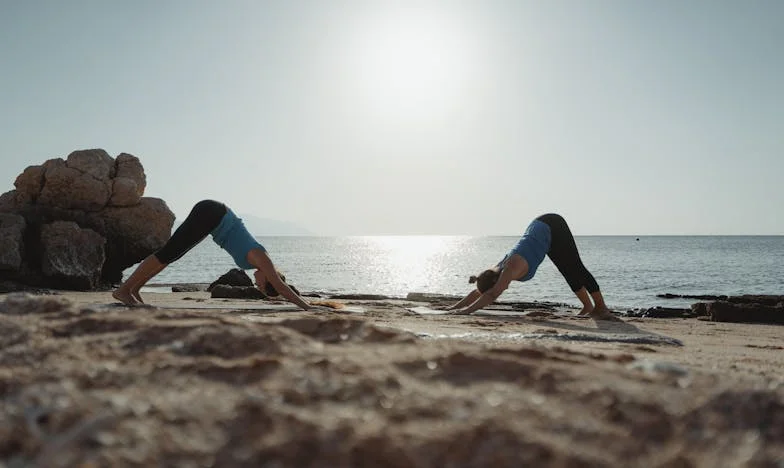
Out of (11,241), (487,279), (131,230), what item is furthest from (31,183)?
(487,279)

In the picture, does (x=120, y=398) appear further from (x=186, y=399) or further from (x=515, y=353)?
(x=515, y=353)

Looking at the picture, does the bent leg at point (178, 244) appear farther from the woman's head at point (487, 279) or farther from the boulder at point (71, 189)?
the boulder at point (71, 189)

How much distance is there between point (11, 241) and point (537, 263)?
48.5 ft

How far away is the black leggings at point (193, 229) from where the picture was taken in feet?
19.6

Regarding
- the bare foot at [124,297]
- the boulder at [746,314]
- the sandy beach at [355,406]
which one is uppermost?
the sandy beach at [355,406]

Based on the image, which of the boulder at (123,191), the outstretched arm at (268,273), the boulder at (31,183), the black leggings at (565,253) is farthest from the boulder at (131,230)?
the black leggings at (565,253)

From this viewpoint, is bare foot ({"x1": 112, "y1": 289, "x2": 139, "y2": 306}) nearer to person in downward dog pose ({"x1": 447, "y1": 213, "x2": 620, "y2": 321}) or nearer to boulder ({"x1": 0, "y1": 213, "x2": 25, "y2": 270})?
person in downward dog pose ({"x1": 447, "y1": 213, "x2": 620, "y2": 321})

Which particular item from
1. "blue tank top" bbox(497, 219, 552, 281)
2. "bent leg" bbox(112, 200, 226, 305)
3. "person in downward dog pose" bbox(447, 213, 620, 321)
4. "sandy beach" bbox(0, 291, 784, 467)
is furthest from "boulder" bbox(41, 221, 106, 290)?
"sandy beach" bbox(0, 291, 784, 467)

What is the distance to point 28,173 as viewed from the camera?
61.1 ft

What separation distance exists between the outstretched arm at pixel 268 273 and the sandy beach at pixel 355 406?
13.3ft

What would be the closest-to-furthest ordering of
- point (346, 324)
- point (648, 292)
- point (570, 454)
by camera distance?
point (570, 454) < point (346, 324) < point (648, 292)

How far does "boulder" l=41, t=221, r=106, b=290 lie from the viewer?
16.0 meters

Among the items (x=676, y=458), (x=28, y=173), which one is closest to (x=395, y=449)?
(x=676, y=458)

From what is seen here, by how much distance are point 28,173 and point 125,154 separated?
10.1 ft
